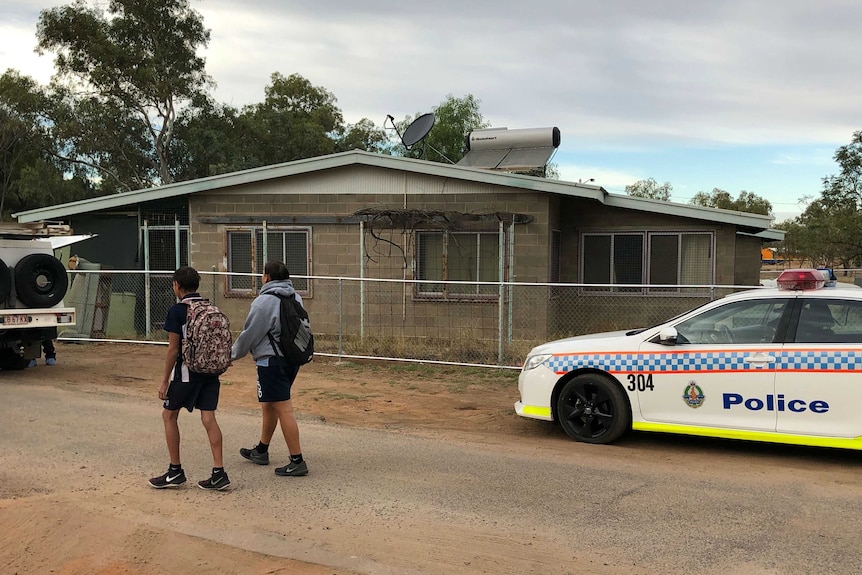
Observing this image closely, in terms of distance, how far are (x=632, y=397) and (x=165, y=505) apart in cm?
408

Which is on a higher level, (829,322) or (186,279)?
(186,279)

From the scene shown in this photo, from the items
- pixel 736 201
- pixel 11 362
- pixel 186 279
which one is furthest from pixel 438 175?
pixel 736 201

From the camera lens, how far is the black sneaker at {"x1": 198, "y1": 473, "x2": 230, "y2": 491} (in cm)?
554

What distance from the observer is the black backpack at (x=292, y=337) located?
5.72 metres

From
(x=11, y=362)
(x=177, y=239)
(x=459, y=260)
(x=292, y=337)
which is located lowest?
(x=11, y=362)

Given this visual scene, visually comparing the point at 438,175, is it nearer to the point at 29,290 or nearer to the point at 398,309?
the point at 398,309

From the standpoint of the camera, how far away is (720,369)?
6621 mm

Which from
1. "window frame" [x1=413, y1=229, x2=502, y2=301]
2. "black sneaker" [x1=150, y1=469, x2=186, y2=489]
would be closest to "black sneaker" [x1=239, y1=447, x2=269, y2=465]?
"black sneaker" [x1=150, y1=469, x2=186, y2=489]

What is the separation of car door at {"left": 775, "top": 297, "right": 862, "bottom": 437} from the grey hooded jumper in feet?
13.7

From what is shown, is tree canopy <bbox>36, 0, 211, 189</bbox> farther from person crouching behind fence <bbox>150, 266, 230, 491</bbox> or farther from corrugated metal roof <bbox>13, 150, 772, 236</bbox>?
person crouching behind fence <bbox>150, 266, 230, 491</bbox>

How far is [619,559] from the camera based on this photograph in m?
4.40

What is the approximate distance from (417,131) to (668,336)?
10.7 metres

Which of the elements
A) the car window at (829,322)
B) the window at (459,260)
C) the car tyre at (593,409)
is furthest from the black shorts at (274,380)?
the window at (459,260)

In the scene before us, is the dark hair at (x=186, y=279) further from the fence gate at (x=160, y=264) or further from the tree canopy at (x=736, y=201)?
the tree canopy at (x=736, y=201)
